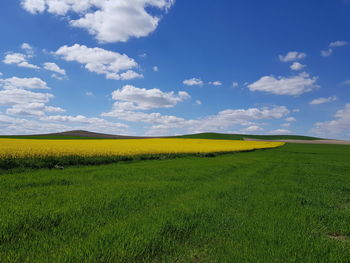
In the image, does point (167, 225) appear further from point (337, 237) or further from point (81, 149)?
point (81, 149)

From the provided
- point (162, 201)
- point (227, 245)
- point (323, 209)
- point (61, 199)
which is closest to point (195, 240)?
point (227, 245)

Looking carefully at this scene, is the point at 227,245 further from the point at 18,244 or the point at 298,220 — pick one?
the point at 18,244

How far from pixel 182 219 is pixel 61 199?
3.88 m

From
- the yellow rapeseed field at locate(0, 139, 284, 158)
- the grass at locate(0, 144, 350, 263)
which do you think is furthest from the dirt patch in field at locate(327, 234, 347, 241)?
the yellow rapeseed field at locate(0, 139, 284, 158)

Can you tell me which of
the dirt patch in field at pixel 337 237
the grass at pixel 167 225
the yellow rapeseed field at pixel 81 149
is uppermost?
the yellow rapeseed field at pixel 81 149

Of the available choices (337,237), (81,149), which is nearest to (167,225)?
(337,237)

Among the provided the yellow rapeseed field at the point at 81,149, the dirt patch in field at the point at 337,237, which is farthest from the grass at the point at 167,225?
the yellow rapeseed field at the point at 81,149

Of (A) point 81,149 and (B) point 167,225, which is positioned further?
(A) point 81,149

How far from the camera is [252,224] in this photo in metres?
5.29

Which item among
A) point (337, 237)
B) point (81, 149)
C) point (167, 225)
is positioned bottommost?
point (337, 237)

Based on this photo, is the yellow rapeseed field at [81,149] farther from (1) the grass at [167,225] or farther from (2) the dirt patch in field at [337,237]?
(2) the dirt patch in field at [337,237]

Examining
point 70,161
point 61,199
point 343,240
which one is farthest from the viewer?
point 70,161

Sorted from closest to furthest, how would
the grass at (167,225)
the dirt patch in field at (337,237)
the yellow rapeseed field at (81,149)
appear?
the grass at (167,225) → the dirt patch in field at (337,237) → the yellow rapeseed field at (81,149)

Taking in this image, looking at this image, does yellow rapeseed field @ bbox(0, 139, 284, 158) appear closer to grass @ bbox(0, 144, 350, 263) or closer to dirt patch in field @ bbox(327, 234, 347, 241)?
grass @ bbox(0, 144, 350, 263)
